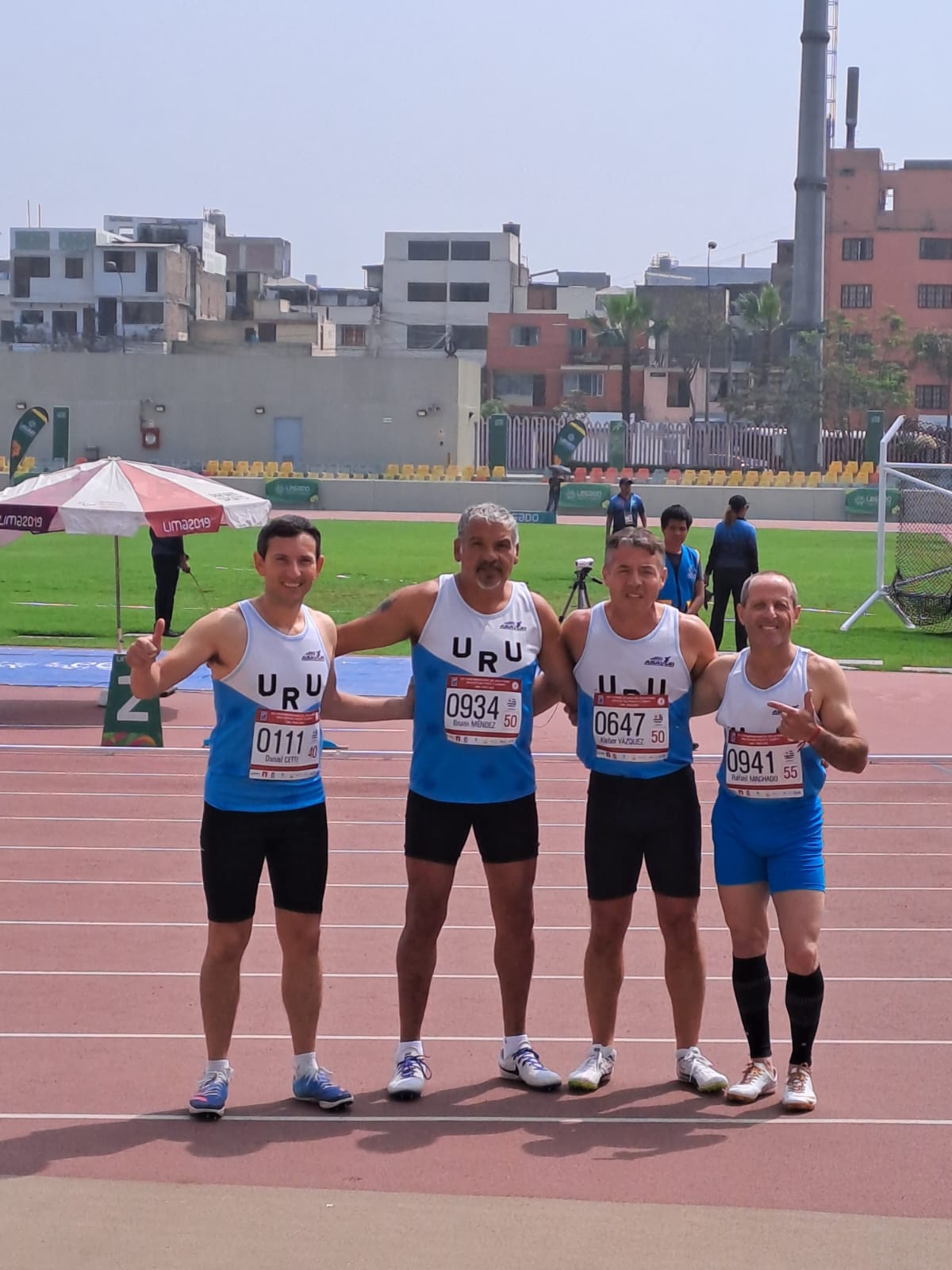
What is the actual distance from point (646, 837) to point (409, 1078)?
1.11m

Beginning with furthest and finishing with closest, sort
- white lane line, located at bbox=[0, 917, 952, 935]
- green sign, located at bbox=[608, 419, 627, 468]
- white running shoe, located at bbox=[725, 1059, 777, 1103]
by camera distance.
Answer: green sign, located at bbox=[608, 419, 627, 468]
white lane line, located at bbox=[0, 917, 952, 935]
white running shoe, located at bbox=[725, 1059, 777, 1103]

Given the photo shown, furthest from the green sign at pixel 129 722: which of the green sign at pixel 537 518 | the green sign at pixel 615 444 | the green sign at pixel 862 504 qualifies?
the green sign at pixel 615 444

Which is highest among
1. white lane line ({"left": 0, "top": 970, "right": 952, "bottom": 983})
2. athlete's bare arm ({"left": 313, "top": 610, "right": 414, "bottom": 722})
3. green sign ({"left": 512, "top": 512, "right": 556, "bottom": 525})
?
green sign ({"left": 512, "top": 512, "right": 556, "bottom": 525})

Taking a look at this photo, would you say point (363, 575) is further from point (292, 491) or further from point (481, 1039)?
point (481, 1039)

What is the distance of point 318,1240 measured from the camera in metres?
4.30

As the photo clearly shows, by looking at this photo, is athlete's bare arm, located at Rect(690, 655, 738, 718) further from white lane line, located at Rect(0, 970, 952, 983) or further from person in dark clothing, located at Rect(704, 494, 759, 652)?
person in dark clothing, located at Rect(704, 494, 759, 652)

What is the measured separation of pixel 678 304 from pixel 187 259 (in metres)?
27.7

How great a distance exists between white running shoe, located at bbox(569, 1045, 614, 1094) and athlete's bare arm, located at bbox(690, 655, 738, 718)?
1.19 meters

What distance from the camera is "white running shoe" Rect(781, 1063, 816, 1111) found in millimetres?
5246

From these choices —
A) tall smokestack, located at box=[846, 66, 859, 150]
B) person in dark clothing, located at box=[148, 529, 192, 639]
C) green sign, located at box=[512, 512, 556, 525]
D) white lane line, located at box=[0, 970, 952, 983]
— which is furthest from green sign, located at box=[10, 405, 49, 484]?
tall smokestack, located at box=[846, 66, 859, 150]

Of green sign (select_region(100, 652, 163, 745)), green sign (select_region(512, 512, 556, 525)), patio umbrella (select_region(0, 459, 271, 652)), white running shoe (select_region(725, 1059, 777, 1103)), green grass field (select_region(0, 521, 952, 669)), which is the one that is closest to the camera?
white running shoe (select_region(725, 1059, 777, 1103))

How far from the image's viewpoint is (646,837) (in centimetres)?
547

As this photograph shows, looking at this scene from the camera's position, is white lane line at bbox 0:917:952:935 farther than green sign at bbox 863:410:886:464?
No

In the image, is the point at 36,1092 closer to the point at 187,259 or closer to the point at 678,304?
the point at 678,304
